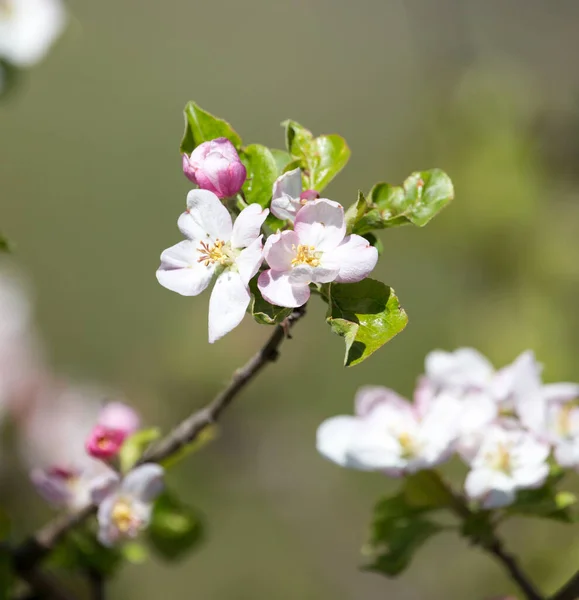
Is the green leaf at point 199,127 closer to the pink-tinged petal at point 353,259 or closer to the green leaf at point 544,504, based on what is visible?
the pink-tinged petal at point 353,259

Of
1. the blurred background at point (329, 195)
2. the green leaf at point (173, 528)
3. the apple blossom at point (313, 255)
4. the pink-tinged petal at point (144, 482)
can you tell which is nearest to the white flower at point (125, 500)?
the pink-tinged petal at point (144, 482)

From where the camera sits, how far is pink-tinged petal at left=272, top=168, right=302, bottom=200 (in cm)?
50

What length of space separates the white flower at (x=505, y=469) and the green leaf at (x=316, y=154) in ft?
0.85

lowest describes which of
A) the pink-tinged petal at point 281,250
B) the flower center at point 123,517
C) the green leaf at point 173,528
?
the green leaf at point 173,528

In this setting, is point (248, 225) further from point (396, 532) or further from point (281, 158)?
point (396, 532)

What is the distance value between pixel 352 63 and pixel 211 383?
184 cm

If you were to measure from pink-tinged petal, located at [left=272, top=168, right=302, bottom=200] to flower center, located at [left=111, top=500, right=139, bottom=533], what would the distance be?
0.29m

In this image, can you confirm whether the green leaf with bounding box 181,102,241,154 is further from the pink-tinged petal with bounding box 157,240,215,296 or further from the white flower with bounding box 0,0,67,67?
the white flower with bounding box 0,0,67,67

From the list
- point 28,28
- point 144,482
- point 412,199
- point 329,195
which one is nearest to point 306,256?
point 412,199

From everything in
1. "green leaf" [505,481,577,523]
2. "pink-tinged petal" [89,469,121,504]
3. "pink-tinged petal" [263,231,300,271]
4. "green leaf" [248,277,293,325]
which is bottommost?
"green leaf" [505,481,577,523]

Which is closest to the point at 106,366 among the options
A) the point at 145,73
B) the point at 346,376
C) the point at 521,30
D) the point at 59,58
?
the point at 346,376

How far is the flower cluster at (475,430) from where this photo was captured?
25.2 inches

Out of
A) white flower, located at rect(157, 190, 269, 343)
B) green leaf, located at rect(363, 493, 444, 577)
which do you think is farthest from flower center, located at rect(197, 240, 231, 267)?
green leaf, located at rect(363, 493, 444, 577)

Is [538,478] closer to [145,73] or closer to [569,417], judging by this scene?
[569,417]
